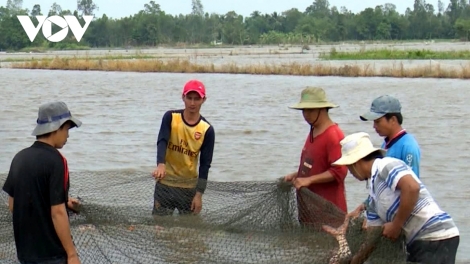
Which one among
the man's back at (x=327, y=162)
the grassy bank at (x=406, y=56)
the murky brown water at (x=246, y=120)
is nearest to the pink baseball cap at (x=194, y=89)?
the man's back at (x=327, y=162)

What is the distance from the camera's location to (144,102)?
26.1m

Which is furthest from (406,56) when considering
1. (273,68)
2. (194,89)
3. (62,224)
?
(62,224)

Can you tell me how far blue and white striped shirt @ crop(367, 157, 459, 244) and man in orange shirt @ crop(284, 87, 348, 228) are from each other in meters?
0.81

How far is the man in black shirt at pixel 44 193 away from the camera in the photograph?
3.87m

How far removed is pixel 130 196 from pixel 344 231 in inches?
74.4

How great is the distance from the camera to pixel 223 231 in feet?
17.6

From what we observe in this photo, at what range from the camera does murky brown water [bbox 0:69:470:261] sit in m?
12.8

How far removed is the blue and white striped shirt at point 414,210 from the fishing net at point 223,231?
417mm

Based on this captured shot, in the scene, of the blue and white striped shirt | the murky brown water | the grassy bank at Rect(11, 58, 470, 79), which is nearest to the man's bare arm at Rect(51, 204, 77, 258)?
the blue and white striped shirt

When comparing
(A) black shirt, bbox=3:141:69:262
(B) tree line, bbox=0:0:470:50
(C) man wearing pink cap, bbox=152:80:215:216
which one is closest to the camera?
(A) black shirt, bbox=3:141:69:262

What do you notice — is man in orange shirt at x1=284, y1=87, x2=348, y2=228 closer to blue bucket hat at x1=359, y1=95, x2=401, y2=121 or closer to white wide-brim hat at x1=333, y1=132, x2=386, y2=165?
blue bucket hat at x1=359, y1=95, x2=401, y2=121

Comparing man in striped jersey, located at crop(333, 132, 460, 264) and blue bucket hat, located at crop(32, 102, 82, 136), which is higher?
blue bucket hat, located at crop(32, 102, 82, 136)

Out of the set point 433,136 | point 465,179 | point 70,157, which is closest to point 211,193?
point 465,179

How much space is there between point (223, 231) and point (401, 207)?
5.47 ft
